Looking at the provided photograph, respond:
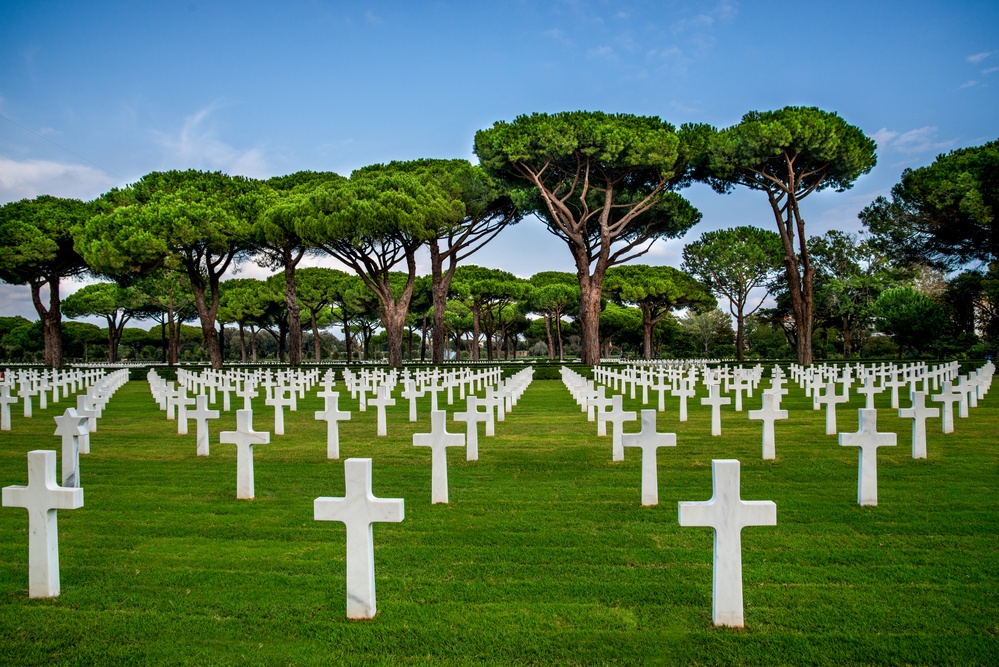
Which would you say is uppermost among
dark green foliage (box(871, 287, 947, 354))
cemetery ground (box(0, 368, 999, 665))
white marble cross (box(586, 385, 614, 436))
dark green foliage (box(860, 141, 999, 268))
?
dark green foliage (box(860, 141, 999, 268))

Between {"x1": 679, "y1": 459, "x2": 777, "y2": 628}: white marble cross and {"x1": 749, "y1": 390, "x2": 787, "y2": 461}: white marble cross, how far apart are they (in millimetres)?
4977

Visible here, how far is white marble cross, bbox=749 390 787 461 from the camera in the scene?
8156mm

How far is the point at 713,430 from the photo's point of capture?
10695 millimetres

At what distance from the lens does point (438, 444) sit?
→ 610 centimetres

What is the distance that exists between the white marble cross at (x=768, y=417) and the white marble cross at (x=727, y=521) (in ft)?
16.3

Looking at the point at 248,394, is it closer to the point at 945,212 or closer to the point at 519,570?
the point at 519,570

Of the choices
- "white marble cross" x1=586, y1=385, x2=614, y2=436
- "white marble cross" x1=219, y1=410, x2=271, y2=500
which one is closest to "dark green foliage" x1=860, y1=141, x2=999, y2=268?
"white marble cross" x1=586, y1=385, x2=614, y2=436

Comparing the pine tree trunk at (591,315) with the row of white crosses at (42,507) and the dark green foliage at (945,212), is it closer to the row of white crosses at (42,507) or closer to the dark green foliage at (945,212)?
the dark green foliage at (945,212)

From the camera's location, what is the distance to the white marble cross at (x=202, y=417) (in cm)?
868

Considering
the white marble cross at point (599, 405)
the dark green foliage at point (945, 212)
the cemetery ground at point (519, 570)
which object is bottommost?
the cemetery ground at point (519, 570)

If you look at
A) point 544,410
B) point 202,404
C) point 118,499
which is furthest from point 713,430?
point 118,499

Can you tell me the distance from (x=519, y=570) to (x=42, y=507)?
273cm

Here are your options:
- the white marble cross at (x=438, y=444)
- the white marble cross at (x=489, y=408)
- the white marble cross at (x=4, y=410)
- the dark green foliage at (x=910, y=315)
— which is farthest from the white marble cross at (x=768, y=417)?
the dark green foliage at (x=910, y=315)

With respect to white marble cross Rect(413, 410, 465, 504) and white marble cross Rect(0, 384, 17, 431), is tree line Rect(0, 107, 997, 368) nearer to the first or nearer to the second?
white marble cross Rect(0, 384, 17, 431)
